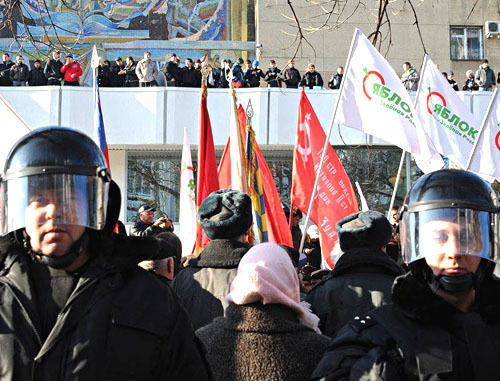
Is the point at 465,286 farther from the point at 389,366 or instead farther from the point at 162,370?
the point at 162,370

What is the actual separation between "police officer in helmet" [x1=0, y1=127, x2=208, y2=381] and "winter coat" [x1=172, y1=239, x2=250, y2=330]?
6.17 feet

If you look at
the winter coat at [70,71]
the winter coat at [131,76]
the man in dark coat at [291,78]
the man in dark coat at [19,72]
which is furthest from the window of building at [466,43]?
the man in dark coat at [19,72]

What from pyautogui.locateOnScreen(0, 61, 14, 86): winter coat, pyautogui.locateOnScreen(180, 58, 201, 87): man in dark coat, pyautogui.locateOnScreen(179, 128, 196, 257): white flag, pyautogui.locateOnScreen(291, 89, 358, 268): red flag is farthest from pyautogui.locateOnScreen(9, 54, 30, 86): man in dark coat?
pyautogui.locateOnScreen(291, 89, 358, 268): red flag

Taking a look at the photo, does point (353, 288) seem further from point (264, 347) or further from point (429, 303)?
point (429, 303)

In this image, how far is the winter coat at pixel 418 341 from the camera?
2.48 m

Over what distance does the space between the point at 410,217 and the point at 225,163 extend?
700cm

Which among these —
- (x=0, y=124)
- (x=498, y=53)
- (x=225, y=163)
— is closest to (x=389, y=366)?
(x=0, y=124)

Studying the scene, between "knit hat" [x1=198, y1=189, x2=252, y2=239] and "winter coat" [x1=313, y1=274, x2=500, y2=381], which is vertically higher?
"knit hat" [x1=198, y1=189, x2=252, y2=239]

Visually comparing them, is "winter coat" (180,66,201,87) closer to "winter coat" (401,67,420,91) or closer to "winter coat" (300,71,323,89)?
"winter coat" (300,71,323,89)

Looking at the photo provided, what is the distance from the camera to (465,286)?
259 centimetres

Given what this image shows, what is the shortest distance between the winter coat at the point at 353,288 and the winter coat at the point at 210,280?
1.59ft

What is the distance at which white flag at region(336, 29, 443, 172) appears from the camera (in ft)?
28.5

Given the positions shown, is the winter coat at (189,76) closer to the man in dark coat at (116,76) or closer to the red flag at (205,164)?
the man in dark coat at (116,76)

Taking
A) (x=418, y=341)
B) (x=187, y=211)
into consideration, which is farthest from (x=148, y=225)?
(x=418, y=341)
